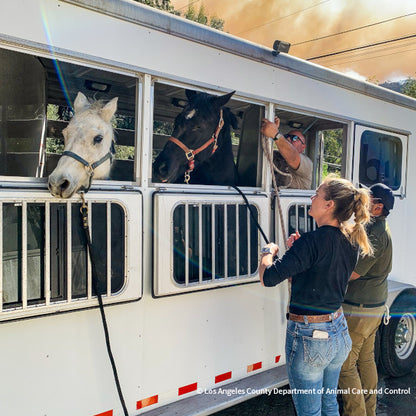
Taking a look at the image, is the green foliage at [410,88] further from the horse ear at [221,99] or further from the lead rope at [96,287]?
the lead rope at [96,287]

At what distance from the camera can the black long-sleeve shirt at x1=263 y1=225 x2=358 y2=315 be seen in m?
2.09

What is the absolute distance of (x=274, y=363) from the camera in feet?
10.00

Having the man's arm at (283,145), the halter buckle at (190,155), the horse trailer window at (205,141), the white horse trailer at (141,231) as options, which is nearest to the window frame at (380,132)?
the white horse trailer at (141,231)

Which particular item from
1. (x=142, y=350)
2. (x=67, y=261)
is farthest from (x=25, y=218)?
(x=142, y=350)

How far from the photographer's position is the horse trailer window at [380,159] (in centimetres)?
381

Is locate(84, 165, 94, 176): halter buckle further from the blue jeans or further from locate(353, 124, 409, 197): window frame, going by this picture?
locate(353, 124, 409, 197): window frame

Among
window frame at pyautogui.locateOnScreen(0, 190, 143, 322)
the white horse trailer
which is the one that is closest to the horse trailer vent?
the white horse trailer

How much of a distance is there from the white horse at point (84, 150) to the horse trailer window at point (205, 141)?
494 millimetres

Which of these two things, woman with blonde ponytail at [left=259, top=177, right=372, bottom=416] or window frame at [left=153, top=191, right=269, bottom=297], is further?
window frame at [left=153, top=191, right=269, bottom=297]

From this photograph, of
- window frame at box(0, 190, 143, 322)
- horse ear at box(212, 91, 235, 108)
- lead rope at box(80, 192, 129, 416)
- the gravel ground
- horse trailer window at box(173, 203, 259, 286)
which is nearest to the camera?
window frame at box(0, 190, 143, 322)

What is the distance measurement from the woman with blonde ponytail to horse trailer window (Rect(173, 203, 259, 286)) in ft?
1.63

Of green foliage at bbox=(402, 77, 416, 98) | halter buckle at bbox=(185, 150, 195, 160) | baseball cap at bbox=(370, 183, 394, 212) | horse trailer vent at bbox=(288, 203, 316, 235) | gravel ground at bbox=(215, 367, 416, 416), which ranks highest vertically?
green foliage at bbox=(402, 77, 416, 98)

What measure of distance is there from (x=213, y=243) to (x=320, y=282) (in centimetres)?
79

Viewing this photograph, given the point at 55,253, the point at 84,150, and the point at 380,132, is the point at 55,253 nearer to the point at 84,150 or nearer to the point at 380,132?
the point at 84,150
